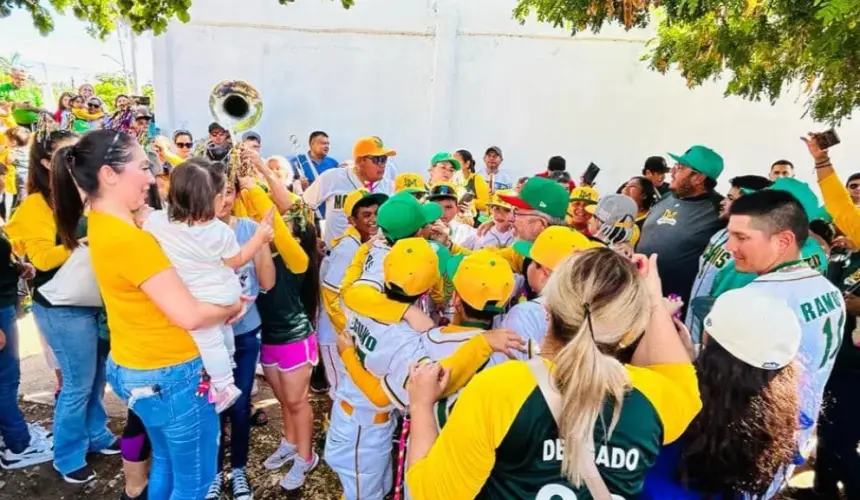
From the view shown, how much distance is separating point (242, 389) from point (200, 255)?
1110 millimetres

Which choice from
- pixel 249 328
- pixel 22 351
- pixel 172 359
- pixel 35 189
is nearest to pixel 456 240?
pixel 249 328

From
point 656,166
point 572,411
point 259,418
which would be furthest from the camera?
point 656,166

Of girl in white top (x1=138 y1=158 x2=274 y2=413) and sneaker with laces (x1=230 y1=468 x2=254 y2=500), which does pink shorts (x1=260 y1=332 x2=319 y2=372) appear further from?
girl in white top (x1=138 y1=158 x2=274 y2=413)

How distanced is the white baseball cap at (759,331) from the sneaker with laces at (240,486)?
2.75 m

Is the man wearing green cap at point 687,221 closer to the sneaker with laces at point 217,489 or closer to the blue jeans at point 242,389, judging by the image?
the blue jeans at point 242,389

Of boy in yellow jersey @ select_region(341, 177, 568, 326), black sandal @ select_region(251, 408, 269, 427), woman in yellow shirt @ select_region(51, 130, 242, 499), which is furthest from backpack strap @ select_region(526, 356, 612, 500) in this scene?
black sandal @ select_region(251, 408, 269, 427)

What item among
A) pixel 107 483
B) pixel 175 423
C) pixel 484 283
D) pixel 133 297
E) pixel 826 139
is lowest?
pixel 107 483

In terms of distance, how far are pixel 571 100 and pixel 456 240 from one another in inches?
299

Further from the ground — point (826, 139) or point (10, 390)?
point (826, 139)

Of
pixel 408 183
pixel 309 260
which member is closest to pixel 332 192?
pixel 408 183

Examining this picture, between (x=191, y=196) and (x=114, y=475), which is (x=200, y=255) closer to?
(x=191, y=196)

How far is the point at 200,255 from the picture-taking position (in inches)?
90.7

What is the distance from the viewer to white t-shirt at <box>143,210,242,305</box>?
230cm

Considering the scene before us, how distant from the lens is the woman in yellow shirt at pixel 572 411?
1230 millimetres
